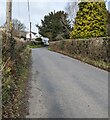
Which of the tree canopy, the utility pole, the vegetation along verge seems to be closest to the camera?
the utility pole

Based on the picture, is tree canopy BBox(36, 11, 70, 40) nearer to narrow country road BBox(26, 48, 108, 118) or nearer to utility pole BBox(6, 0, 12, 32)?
utility pole BBox(6, 0, 12, 32)

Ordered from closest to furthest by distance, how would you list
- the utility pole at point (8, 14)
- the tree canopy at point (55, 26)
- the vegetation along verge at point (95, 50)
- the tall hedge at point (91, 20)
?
the utility pole at point (8, 14) < the vegetation along verge at point (95, 50) < the tall hedge at point (91, 20) < the tree canopy at point (55, 26)

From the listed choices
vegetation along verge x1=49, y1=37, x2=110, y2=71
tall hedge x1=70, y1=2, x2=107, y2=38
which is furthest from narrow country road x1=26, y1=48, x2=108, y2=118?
tall hedge x1=70, y1=2, x2=107, y2=38

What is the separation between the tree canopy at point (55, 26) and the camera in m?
71.4

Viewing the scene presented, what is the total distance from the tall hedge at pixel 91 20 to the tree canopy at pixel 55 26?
33649 mm

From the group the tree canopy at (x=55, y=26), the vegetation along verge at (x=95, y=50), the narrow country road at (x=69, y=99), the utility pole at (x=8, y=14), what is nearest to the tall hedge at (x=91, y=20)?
the vegetation along verge at (x=95, y=50)

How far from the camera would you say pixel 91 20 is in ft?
114

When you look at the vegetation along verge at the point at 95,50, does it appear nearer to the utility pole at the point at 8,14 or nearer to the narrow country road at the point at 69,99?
the narrow country road at the point at 69,99

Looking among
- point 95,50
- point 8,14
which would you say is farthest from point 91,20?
point 8,14

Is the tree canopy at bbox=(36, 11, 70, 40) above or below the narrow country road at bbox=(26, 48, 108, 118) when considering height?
above

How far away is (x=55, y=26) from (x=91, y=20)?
139 feet

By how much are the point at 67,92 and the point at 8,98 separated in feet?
11.1

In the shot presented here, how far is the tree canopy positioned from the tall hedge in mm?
33649

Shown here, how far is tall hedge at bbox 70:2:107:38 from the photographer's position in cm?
3450
